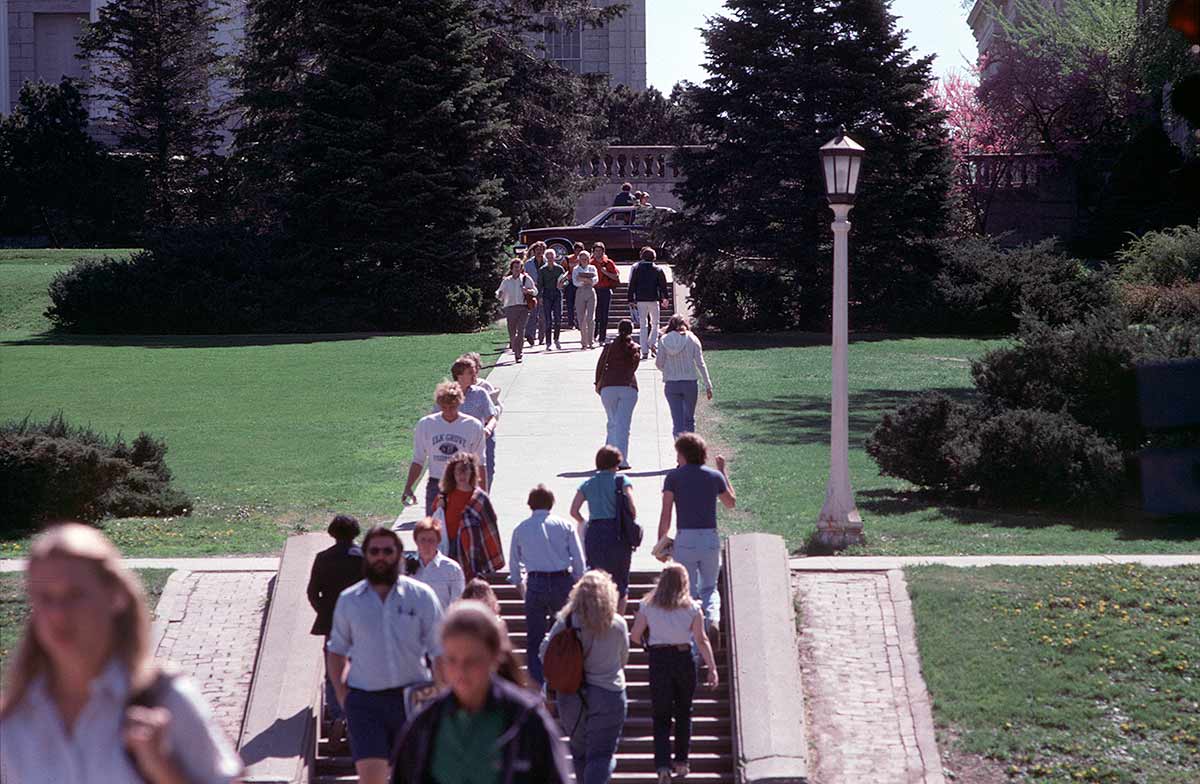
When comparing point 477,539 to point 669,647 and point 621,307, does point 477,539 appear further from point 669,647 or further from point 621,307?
point 621,307

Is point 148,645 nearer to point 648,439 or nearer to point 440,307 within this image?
point 648,439

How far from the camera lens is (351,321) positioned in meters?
37.8

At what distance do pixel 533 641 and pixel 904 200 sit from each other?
28.1 metres

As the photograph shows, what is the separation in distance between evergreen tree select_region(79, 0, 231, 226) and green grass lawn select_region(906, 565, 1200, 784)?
46.8m

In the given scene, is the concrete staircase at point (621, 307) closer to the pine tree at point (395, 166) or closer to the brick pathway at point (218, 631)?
the pine tree at point (395, 166)

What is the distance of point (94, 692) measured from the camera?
167 inches

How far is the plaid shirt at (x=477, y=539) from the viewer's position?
1123 centimetres

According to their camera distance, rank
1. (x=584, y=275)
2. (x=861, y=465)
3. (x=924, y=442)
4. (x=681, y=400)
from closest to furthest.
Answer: (x=681, y=400) < (x=924, y=442) < (x=861, y=465) < (x=584, y=275)

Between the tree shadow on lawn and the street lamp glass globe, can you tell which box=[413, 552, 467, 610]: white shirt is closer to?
the street lamp glass globe

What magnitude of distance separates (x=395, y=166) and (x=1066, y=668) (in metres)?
27.0

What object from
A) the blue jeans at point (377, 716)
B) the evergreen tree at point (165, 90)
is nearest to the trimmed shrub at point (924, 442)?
the blue jeans at point (377, 716)

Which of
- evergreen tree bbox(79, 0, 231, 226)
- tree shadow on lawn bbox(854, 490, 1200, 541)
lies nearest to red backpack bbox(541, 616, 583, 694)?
tree shadow on lawn bbox(854, 490, 1200, 541)

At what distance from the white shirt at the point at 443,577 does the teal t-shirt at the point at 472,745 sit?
4.37m

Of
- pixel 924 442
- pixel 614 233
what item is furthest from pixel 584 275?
pixel 614 233
